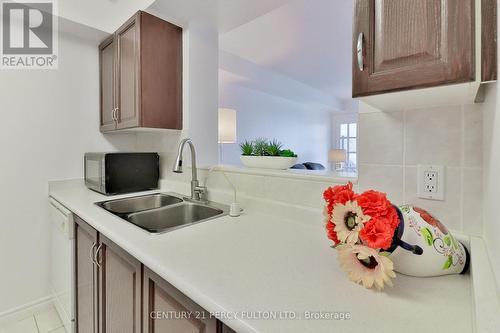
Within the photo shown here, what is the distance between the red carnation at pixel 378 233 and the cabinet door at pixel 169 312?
39 centimetres

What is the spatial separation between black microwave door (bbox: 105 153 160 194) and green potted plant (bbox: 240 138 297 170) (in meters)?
0.83

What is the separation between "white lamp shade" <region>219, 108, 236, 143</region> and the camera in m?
2.60

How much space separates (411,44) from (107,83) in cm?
201

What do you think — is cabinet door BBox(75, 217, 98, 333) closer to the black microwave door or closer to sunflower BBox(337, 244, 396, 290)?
the black microwave door

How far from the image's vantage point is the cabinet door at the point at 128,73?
158 centimetres

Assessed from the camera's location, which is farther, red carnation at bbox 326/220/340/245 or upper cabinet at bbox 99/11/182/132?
upper cabinet at bbox 99/11/182/132

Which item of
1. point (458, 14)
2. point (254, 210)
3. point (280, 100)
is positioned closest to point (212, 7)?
point (254, 210)

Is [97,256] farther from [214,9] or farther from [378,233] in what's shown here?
[214,9]

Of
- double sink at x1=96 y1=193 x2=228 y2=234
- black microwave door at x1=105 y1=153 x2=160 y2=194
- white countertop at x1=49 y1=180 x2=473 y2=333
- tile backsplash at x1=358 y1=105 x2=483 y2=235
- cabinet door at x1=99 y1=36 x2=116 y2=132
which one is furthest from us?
cabinet door at x1=99 y1=36 x2=116 y2=132

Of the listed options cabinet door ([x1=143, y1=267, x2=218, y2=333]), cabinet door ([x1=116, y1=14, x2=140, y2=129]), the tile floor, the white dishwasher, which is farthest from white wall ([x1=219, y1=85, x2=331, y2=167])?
cabinet door ([x1=143, y1=267, x2=218, y2=333])

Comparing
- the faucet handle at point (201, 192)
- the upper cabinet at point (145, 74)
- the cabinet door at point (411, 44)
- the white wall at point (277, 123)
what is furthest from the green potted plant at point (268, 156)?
the white wall at point (277, 123)

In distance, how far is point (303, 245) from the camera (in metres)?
0.87

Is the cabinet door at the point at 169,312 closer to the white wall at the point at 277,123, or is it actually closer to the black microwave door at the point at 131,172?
the black microwave door at the point at 131,172

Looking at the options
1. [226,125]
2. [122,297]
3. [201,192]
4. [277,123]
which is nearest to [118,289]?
[122,297]
